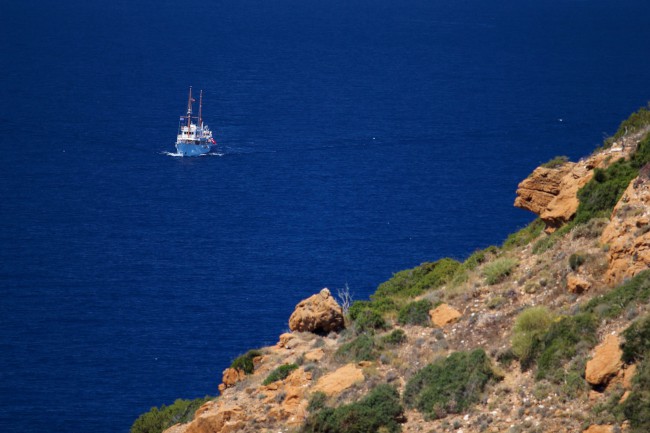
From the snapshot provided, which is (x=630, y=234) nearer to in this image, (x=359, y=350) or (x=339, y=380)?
Result: (x=359, y=350)

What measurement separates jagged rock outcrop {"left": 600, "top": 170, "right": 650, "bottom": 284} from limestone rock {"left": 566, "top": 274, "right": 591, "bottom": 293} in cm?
64

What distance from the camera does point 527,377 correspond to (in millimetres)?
26938

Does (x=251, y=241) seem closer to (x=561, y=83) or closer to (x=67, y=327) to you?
(x=67, y=327)

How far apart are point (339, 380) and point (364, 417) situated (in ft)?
10.0

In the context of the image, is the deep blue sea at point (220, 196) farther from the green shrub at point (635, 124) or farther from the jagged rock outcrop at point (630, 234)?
the jagged rock outcrop at point (630, 234)

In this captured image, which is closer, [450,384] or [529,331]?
[450,384]

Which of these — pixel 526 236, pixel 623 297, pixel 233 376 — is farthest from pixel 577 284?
pixel 233 376

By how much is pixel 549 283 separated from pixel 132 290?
69364mm

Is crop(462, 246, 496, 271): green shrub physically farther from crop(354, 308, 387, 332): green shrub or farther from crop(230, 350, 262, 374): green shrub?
crop(230, 350, 262, 374): green shrub

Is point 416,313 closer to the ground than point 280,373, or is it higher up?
higher up

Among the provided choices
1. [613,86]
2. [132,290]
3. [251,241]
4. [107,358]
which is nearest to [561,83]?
[613,86]

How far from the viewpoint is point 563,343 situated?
26.7 metres

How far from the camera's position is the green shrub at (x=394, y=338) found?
32500 mm

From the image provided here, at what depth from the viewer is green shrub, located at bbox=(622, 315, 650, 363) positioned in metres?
24.0
